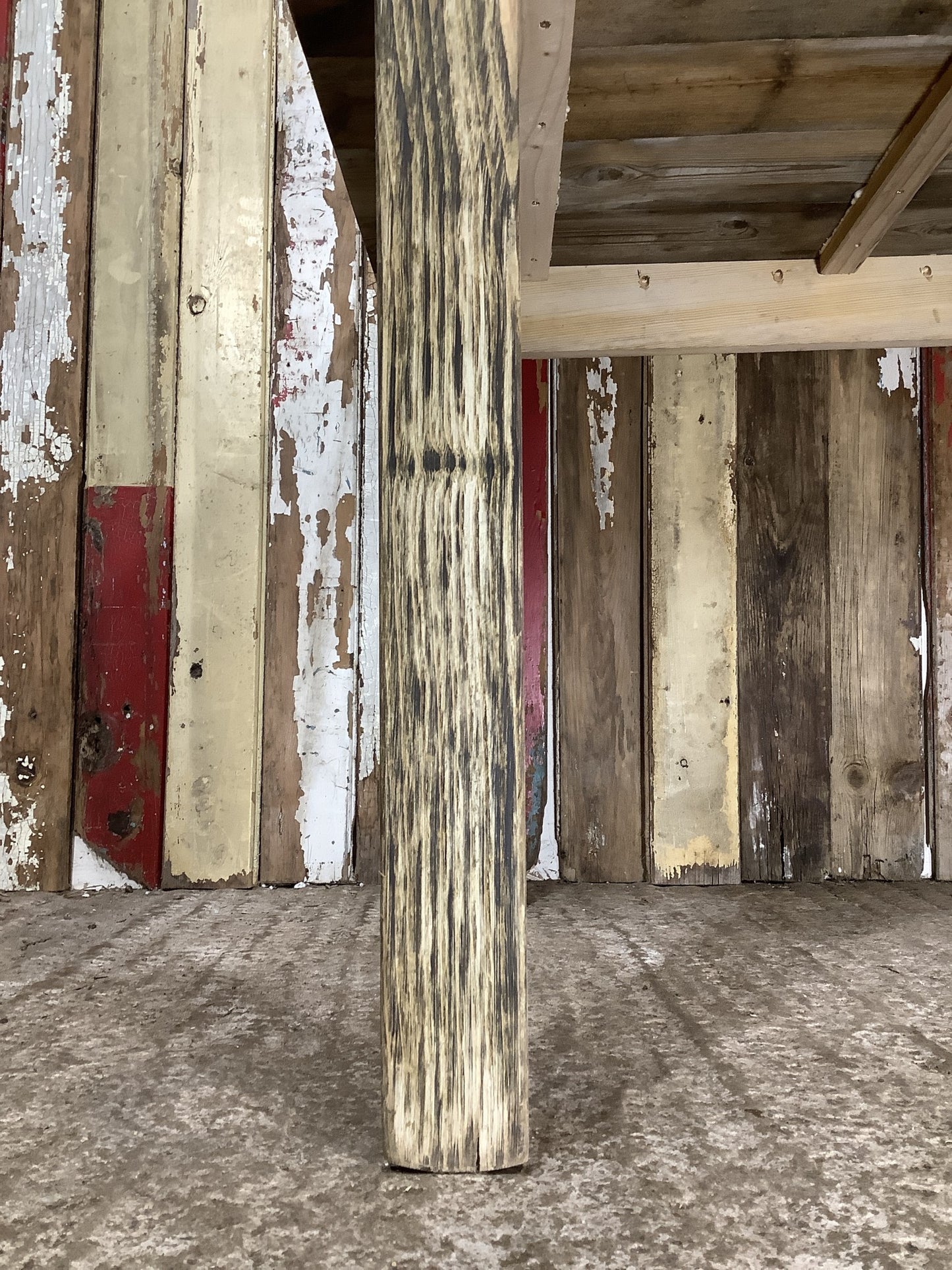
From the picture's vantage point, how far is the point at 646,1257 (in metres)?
0.66

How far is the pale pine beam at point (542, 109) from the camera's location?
38.1 inches

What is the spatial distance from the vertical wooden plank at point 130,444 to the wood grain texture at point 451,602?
4.63 feet

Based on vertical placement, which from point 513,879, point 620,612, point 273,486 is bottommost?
point 513,879

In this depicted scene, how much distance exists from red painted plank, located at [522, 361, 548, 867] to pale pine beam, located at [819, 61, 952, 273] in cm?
71

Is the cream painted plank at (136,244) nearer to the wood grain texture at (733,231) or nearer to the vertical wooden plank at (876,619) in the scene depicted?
the wood grain texture at (733,231)

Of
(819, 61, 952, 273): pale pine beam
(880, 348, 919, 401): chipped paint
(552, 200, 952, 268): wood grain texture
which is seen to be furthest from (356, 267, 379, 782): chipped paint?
(880, 348, 919, 401): chipped paint

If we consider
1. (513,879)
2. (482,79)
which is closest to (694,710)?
(513,879)

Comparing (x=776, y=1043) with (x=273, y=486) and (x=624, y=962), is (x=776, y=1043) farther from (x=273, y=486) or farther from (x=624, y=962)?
(x=273, y=486)

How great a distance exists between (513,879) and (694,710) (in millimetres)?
1366

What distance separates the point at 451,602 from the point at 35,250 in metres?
1.84

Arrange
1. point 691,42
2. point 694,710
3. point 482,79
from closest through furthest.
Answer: point 482,79
point 691,42
point 694,710

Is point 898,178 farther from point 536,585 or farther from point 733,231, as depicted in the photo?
point 536,585

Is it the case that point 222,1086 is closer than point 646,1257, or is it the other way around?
point 646,1257

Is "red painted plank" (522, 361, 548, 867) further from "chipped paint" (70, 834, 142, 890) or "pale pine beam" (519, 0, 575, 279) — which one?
"chipped paint" (70, 834, 142, 890)
